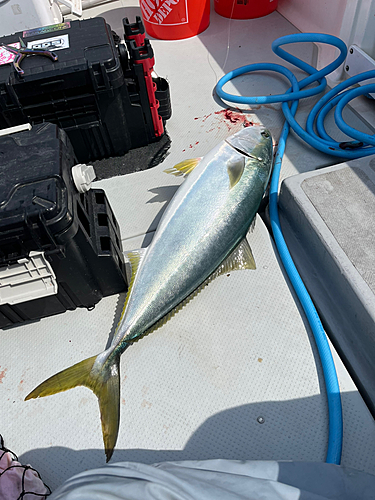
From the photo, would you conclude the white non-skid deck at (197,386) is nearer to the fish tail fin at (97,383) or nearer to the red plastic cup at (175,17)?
the fish tail fin at (97,383)

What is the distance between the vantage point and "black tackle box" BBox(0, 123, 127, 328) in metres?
1.14

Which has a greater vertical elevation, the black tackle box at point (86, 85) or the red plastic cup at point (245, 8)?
the black tackle box at point (86, 85)

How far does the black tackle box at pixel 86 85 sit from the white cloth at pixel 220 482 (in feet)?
5.88

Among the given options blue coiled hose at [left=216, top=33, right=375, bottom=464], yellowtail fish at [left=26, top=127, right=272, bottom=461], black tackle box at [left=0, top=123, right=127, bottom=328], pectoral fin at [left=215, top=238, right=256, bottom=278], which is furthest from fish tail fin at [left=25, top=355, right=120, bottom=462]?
blue coiled hose at [left=216, top=33, right=375, bottom=464]

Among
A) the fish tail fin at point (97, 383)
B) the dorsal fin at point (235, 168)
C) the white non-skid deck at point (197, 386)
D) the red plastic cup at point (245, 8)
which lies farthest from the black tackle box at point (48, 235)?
the red plastic cup at point (245, 8)

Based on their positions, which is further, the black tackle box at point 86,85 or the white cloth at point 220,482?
the black tackle box at point 86,85

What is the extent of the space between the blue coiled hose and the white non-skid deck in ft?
0.15

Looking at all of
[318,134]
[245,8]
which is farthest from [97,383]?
A: [245,8]

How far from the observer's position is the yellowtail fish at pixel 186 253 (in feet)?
4.35

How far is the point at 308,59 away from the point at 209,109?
3.56 ft

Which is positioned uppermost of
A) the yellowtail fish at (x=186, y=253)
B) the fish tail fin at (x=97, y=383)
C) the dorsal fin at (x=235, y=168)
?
the dorsal fin at (x=235, y=168)

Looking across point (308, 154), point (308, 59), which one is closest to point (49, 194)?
point (308, 154)

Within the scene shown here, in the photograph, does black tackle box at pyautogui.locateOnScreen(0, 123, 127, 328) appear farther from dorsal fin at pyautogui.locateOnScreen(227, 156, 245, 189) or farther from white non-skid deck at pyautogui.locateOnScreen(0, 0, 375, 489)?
dorsal fin at pyautogui.locateOnScreen(227, 156, 245, 189)

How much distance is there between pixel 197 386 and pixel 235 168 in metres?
1.05
